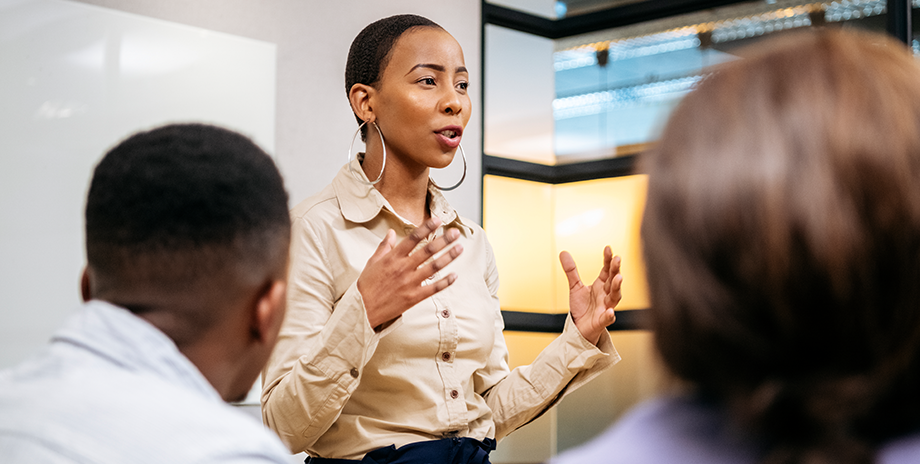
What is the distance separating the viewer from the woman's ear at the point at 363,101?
5.67 feet

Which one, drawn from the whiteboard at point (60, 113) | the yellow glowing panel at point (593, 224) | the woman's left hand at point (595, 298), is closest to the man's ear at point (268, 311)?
the woman's left hand at point (595, 298)

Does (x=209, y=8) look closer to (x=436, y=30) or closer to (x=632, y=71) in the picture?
(x=436, y=30)

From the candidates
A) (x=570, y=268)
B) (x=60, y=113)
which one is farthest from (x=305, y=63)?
(x=570, y=268)

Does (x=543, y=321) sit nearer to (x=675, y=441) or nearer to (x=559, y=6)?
(x=559, y=6)

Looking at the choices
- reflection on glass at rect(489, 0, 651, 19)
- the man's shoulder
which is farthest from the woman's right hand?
reflection on glass at rect(489, 0, 651, 19)

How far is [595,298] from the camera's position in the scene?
168 centimetres

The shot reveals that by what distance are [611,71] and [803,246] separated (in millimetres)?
3653

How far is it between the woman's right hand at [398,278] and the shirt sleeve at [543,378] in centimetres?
44

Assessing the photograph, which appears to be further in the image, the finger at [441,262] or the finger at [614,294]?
the finger at [614,294]

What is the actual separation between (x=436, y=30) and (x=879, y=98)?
4.39ft

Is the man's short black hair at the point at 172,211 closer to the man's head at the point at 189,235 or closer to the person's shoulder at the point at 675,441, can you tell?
the man's head at the point at 189,235

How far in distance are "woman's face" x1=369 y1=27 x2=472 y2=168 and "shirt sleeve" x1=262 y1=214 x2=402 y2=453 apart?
0.91 feet

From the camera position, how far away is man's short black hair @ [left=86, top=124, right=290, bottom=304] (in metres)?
0.78

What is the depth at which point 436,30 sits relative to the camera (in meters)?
1.75
